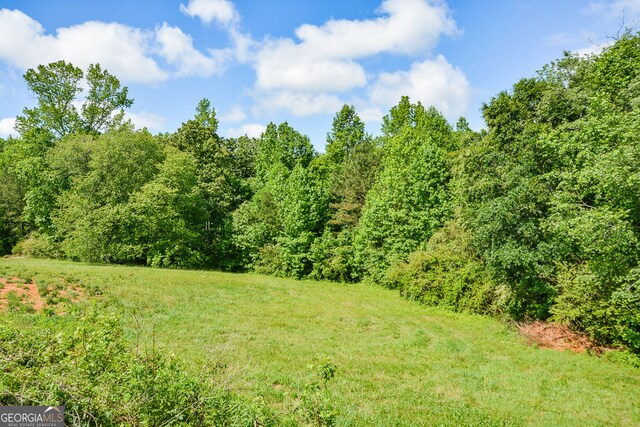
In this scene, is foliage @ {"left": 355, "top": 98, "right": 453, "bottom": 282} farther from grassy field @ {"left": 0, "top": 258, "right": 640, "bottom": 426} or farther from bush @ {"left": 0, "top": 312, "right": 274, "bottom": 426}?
bush @ {"left": 0, "top": 312, "right": 274, "bottom": 426}

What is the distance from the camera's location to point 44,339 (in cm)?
516

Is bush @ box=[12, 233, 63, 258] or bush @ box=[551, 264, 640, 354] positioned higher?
bush @ box=[551, 264, 640, 354]

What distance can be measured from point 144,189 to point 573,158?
2844cm

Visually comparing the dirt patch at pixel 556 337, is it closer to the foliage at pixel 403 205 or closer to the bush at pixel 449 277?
the bush at pixel 449 277

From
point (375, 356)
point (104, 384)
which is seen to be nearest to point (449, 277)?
point (375, 356)

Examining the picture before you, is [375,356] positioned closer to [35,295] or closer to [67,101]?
[35,295]

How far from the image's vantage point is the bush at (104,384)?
4.30m

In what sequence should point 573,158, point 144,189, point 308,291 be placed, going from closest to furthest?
point 573,158 → point 308,291 → point 144,189

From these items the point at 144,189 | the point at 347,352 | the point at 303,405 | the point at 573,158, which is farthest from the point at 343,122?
the point at 303,405

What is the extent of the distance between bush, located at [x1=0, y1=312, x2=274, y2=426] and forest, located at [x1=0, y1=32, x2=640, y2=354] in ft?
36.3

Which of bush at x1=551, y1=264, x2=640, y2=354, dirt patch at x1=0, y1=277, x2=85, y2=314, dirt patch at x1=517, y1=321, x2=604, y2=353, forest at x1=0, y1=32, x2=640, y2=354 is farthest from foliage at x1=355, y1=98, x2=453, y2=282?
dirt patch at x1=0, y1=277, x2=85, y2=314

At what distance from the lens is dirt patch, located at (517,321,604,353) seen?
1275 centimetres

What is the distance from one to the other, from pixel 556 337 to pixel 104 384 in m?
15.0

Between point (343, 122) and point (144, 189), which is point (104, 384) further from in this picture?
point (343, 122)
